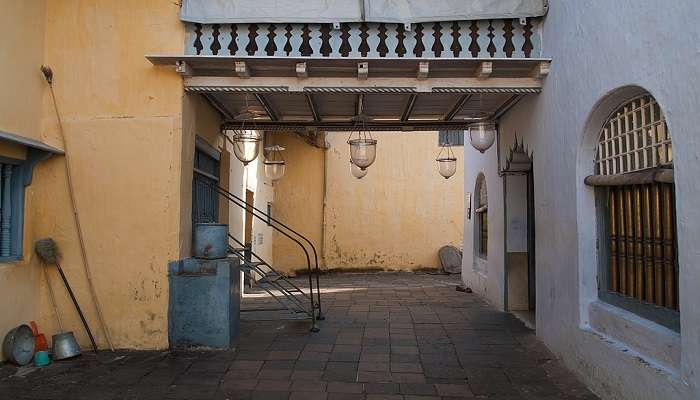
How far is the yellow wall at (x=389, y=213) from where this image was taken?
15.0m

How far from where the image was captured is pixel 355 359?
210 inches

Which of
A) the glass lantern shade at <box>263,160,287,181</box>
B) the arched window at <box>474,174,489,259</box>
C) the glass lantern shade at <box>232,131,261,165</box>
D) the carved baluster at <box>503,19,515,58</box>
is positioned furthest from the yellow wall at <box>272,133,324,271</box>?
the carved baluster at <box>503,19,515,58</box>

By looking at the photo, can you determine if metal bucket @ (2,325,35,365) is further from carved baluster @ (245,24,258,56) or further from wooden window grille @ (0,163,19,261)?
carved baluster @ (245,24,258,56)

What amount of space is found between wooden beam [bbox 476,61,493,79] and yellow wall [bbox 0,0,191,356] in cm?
321

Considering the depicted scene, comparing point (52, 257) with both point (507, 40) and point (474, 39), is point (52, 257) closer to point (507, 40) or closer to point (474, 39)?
point (474, 39)

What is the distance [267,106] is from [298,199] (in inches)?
321

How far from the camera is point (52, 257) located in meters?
5.40

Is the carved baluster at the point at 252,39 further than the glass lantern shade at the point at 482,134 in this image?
No

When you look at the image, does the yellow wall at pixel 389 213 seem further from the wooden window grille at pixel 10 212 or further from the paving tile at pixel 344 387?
the paving tile at pixel 344 387

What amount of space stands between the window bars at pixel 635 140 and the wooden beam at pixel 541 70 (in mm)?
1317

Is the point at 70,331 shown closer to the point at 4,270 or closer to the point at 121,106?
the point at 4,270

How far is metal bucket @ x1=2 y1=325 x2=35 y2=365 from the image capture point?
16.0 feet

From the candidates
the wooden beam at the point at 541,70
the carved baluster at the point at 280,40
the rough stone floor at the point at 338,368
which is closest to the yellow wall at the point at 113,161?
the rough stone floor at the point at 338,368

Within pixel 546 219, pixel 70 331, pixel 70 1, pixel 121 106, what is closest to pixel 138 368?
pixel 70 331
